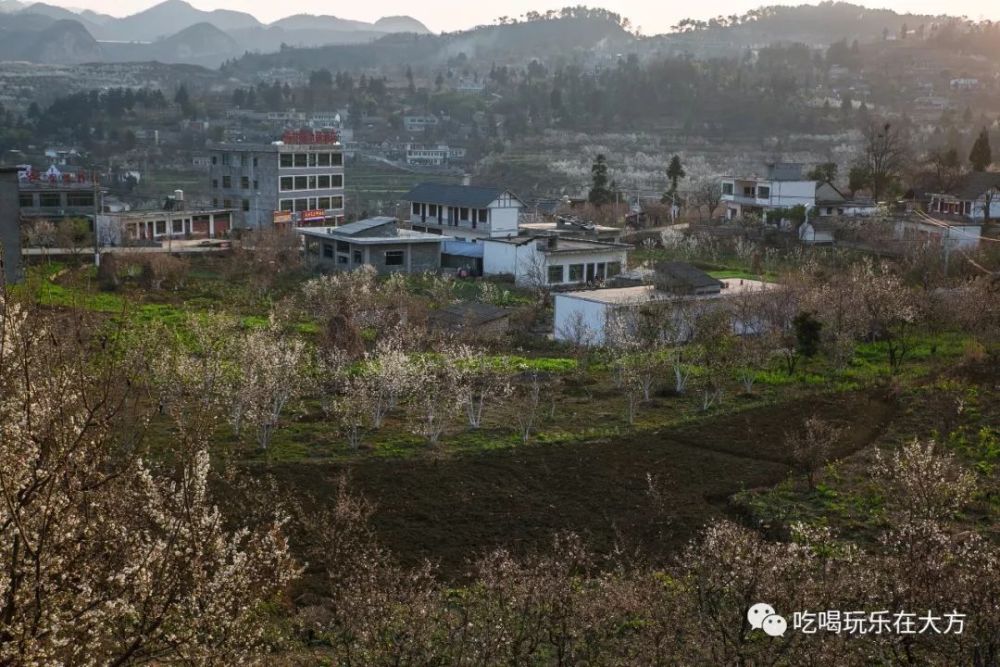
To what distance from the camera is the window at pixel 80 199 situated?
43.4 metres

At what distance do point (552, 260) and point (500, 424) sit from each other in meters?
17.0

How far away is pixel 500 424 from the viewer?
18.2 metres

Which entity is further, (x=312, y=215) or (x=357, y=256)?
(x=312, y=215)

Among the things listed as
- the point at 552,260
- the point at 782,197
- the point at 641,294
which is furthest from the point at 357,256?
the point at 782,197

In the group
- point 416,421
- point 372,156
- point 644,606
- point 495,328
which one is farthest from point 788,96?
point 644,606

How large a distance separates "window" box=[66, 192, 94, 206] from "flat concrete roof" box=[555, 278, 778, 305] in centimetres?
2570

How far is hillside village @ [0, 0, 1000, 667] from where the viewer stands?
8.50 metres

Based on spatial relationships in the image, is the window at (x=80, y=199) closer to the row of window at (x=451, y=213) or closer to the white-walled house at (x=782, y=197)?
the row of window at (x=451, y=213)

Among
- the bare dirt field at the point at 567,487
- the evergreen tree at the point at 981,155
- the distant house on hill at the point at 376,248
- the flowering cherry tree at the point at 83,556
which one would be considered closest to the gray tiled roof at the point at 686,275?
the bare dirt field at the point at 567,487

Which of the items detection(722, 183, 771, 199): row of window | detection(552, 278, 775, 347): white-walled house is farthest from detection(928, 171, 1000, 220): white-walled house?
detection(552, 278, 775, 347): white-walled house

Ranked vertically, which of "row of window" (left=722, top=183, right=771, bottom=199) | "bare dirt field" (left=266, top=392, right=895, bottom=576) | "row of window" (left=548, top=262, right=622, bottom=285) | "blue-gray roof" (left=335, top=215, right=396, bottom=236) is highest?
"row of window" (left=722, top=183, right=771, bottom=199)

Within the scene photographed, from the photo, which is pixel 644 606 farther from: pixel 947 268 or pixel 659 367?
pixel 947 268

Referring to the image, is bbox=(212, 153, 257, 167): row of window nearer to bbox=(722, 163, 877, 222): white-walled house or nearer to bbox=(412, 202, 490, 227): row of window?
bbox=(412, 202, 490, 227): row of window

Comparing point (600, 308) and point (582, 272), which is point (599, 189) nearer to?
point (582, 272)
